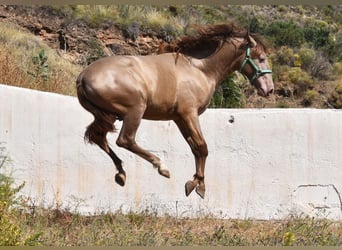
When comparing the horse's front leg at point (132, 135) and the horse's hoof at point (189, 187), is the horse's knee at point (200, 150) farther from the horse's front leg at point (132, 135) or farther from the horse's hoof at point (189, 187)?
the horse's front leg at point (132, 135)

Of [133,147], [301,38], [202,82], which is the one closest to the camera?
[133,147]

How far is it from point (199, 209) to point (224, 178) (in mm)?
629

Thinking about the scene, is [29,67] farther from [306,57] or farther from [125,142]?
[306,57]

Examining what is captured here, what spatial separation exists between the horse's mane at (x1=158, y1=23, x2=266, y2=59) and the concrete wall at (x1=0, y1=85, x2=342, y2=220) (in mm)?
3043

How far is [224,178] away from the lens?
11.1 m

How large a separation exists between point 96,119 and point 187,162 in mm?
3761

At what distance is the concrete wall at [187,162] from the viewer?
1078 centimetres

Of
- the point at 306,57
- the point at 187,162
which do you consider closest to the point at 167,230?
the point at 187,162

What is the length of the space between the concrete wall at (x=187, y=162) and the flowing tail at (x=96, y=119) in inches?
123

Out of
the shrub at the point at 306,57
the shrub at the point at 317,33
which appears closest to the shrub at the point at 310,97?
the shrub at the point at 306,57

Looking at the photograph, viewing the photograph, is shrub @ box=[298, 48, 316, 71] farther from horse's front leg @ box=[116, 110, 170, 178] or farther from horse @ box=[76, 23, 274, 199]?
horse's front leg @ box=[116, 110, 170, 178]

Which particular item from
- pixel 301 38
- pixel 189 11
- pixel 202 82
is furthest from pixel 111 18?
pixel 202 82

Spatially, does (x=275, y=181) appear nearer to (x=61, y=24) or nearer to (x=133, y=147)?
(x=133, y=147)

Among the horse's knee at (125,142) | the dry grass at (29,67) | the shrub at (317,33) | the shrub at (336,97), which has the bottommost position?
the shrub at (317,33)
